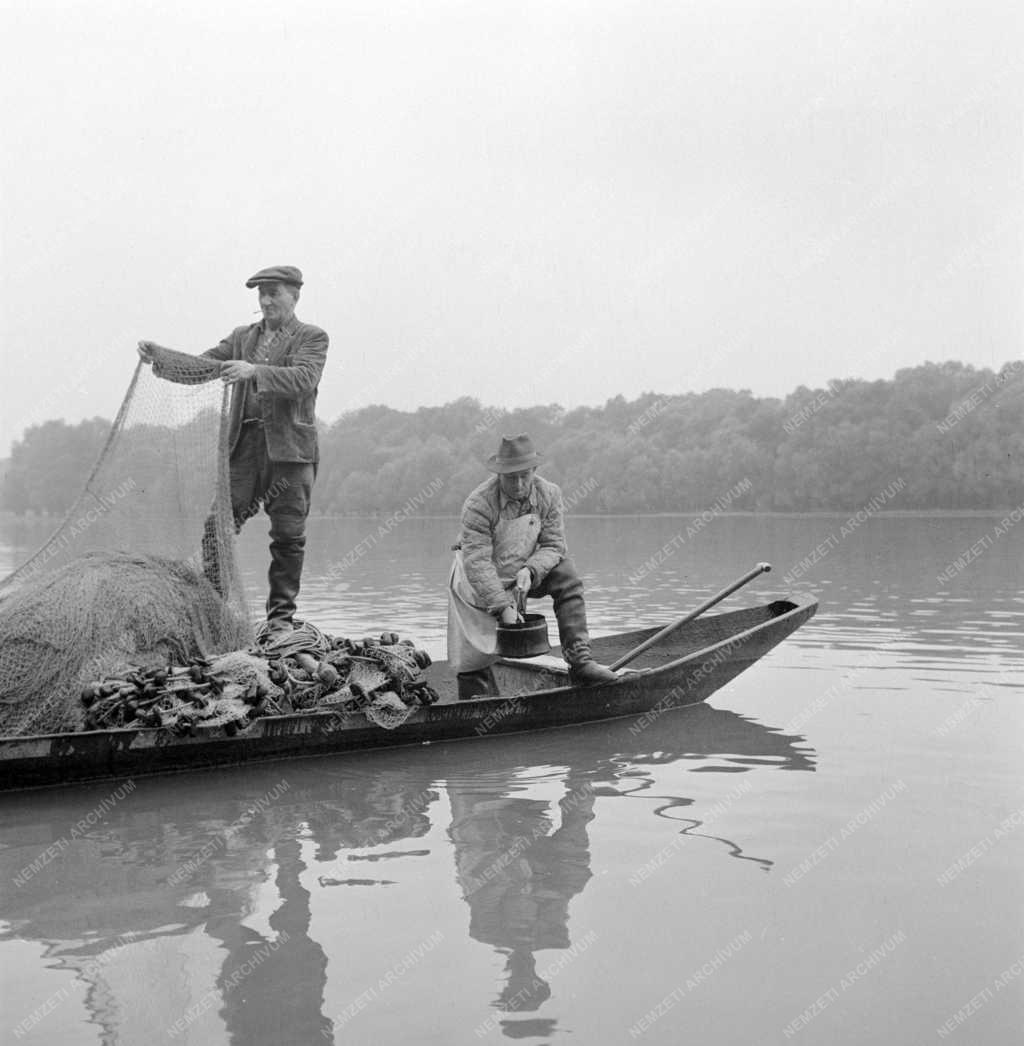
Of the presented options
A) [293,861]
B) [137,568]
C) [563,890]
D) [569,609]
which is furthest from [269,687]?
[563,890]

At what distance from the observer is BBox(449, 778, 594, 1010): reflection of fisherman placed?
410 centimetres

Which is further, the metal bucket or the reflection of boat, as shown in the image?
the metal bucket

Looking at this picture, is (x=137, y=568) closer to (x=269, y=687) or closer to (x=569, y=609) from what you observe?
(x=269, y=687)

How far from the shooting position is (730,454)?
59.1m

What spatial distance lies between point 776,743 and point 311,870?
3.45m

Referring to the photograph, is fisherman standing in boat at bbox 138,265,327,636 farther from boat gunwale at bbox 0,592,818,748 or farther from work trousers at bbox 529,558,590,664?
work trousers at bbox 529,558,590,664

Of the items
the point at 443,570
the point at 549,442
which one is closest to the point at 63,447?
the point at 549,442

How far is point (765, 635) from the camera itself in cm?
831

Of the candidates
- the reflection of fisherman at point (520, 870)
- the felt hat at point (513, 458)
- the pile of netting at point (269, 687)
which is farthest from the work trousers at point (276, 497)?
the reflection of fisherman at point (520, 870)

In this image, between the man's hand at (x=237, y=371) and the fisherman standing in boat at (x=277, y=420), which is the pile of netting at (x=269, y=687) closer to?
the fisherman standing in boat at (x=277, y=420)

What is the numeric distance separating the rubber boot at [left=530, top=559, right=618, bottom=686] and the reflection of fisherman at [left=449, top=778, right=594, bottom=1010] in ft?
4.56

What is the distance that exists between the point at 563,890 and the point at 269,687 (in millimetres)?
2490

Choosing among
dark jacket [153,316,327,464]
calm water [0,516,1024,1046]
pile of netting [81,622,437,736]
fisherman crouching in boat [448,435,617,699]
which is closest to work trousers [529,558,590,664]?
fisherman crouching in boat [448,435,617,699]

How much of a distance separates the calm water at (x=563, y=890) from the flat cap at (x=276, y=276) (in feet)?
11.2
